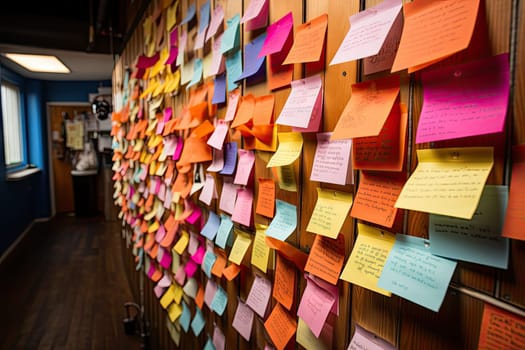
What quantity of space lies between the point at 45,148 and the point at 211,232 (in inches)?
266

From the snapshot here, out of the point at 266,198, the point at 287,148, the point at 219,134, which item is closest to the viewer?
the point at 287,148

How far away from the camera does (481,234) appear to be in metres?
0.41

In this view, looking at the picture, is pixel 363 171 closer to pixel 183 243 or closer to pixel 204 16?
pixel 204 16

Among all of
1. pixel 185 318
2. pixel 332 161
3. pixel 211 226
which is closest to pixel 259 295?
pixel 211 226

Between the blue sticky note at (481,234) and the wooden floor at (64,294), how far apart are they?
2.69 metres

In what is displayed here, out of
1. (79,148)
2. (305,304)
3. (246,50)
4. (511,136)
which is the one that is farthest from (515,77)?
(79,148)

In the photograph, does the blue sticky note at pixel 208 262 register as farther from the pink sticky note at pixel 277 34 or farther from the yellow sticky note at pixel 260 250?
the pink sticky note at pixel 277 34

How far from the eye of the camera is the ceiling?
3.26 m

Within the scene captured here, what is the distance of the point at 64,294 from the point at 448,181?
3844 millimetres

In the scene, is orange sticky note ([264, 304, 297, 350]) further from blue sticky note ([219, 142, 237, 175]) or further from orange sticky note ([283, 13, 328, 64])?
orange sticky note ([283, 13, 328, 64])

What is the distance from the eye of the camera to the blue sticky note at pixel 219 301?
→ 116 cm

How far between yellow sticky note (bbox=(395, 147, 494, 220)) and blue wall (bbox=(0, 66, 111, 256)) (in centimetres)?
564

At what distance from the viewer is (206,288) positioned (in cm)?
132

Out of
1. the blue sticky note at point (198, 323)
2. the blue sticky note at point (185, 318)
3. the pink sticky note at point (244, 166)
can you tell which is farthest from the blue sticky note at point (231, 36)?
the blue sticky note at point (185, 318)
